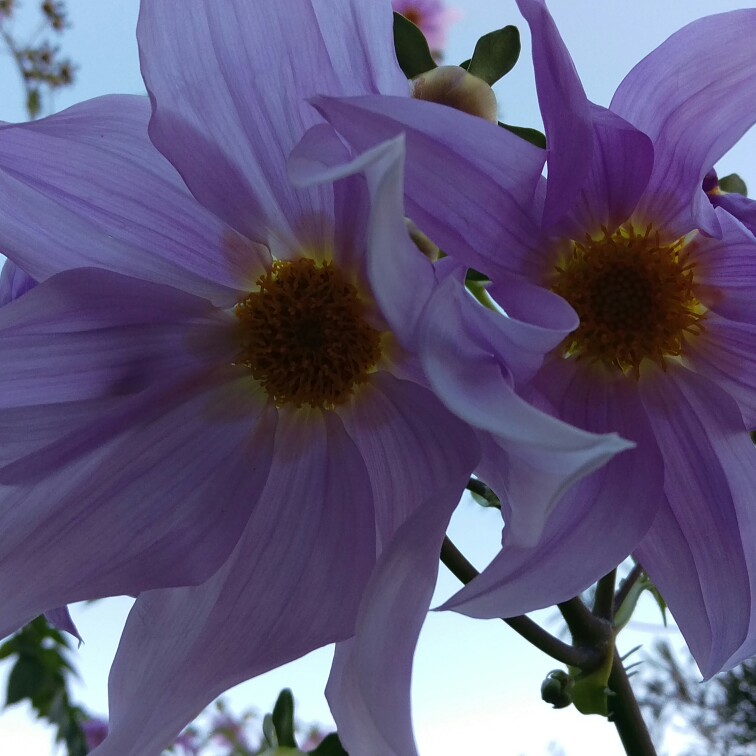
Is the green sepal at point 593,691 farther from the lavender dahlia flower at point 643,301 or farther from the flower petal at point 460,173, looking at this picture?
the flower petal at point 460,173

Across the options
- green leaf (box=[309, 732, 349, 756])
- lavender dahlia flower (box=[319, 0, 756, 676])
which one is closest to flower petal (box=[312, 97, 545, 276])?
lavender dahlia flower (box=[319, 0, 756, 676])

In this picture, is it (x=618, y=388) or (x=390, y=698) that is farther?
(x=618, y=388)

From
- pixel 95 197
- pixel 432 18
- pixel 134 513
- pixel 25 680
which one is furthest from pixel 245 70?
pixel 25 680

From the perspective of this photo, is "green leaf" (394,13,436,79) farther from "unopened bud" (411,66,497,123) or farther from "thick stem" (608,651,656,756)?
"thick stem" (608,651,656,756)

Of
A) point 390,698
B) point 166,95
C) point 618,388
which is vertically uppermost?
point 166,95

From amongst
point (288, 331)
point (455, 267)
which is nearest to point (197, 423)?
point (288, 331)

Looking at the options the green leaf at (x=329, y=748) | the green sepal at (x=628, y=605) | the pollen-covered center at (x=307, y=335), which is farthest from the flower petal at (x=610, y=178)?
the green leaf at (x=329, y=748)

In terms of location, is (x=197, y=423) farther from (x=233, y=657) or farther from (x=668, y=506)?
(x=668, y=506)

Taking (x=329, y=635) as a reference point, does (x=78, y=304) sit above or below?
above

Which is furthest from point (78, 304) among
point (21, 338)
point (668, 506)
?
point (668, 506)
